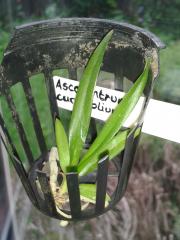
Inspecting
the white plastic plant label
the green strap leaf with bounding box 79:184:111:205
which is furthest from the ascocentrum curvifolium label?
the green strap leaf with bounding box 79:184:111:205

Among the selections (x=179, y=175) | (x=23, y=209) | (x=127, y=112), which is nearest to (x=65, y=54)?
(x=127, y=112)

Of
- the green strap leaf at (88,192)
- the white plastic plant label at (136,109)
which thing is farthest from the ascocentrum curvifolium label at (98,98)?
the green strap leaf at (88,192)

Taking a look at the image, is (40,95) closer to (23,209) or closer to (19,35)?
(19,35)

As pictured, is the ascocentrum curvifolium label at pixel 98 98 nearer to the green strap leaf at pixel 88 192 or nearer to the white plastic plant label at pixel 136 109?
the white plastic plant label at pixel 136 109

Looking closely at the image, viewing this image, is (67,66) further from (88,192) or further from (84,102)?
(88,192)

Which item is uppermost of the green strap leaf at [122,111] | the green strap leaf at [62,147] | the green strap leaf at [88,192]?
the green strap leaf at [122,111]

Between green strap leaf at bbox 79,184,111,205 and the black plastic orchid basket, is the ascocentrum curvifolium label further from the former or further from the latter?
green strap leaf at bbox 79,184,111,205
